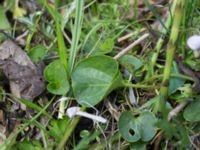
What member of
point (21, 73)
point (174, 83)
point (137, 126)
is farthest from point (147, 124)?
point (21, 73)

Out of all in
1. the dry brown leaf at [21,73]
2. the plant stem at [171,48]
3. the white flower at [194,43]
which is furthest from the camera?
the dry brown leaf at [21,73]

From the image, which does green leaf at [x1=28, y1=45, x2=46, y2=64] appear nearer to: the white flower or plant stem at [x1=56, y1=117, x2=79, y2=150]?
plant stem at [x1=56, y1=117, x2=79, y2=150]

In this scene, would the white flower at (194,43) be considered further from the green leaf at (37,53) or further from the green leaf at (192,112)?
the green leaf at (37,53)

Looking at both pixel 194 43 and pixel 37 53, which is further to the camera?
pixel 37 53

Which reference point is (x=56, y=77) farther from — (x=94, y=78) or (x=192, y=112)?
(x=192, y=112)

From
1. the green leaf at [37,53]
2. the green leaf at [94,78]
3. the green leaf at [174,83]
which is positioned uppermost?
the green leaf at [37,53]

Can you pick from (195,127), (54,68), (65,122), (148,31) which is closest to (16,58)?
(54,68)

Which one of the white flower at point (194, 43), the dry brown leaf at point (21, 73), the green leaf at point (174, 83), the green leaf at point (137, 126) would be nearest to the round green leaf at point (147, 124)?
the green leaf at point (137, 126)

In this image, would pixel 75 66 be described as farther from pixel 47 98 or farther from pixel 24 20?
pixel 24 20
